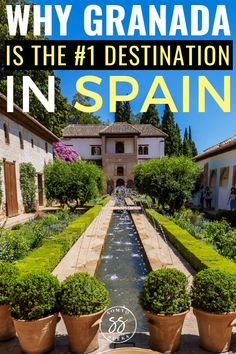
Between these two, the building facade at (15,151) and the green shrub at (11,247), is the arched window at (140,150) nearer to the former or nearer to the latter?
Answer: the building facade at (15,151)

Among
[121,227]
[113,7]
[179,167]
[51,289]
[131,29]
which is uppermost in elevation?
[113,7]

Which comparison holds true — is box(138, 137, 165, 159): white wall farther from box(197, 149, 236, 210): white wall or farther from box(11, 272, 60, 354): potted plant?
box(11, 272, 60, 354): potted plant

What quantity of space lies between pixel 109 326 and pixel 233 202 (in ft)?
40.5

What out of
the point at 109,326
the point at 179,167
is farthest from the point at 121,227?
the point at 109,326

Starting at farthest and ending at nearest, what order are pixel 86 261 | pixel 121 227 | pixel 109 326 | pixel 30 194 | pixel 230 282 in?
1. pixel 30 194
2. pixel 121 227
3. pixel 86 261
4. pixel 109 326
5. pixel 230 282

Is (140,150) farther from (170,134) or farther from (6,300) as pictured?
(6,300)

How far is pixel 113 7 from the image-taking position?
21.0 feet

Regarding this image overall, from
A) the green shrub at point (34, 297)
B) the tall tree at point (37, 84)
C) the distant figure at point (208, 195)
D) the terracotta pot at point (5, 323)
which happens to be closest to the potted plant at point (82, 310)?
the green shrub at point (34, 297)

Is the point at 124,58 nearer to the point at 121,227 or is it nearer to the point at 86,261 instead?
the point at 86,261

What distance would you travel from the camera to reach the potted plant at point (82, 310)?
3715mm

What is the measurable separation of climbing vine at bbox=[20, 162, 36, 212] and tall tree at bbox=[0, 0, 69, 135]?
795 centimetres

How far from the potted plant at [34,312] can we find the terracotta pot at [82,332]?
0.23m

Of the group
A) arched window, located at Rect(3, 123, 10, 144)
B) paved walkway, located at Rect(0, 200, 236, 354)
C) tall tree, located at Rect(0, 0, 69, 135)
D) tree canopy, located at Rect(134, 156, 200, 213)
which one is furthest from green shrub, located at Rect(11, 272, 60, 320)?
tall tree, located at Rect(0, 0, 69, 135)

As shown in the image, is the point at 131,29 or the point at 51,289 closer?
the point at 51,289
